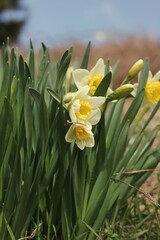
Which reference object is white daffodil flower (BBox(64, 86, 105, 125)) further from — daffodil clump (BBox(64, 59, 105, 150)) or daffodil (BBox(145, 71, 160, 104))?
daffodil (BBox(145, 71, 160, 104))

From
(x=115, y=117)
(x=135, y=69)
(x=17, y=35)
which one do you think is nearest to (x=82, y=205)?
(x=115, y=117)

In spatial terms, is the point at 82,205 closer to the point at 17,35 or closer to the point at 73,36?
the point at 73,36

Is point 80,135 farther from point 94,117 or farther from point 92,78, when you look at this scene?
point 92,78

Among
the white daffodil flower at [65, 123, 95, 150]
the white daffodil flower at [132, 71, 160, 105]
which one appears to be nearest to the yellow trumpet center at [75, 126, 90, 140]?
the white daffodil flower at [65, 123, 95, 150]

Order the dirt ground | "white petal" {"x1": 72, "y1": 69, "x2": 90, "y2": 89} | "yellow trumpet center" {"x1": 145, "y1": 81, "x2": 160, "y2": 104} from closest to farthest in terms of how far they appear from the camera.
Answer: "white petal" {"x1": 72, "y1": 69, "x2": 90, "y2": 89}, "yellow trumpet center" {"x1": 145, "y1": 81, "x2": 160, "y2": 104}, the dirt ground

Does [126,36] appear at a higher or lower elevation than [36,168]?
lower
